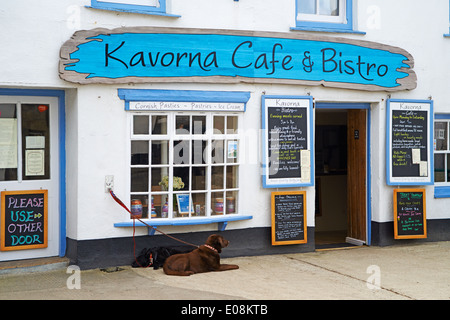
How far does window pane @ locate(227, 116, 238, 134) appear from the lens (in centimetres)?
938

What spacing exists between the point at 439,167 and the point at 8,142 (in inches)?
291

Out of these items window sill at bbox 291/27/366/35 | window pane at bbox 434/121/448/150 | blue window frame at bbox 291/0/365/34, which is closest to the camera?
window sill at bbox 291/27/366/35

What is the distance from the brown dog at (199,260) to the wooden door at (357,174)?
3550 mm

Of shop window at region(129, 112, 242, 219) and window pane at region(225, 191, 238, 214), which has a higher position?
shop window at region(129, 112, 242, 219)

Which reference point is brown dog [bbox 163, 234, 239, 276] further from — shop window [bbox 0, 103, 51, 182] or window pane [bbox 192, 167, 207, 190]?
shop window [bbox 0, 103, 51, 182]

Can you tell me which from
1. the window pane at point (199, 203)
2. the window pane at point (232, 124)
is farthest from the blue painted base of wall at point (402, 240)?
the window pane at point (199, 203)

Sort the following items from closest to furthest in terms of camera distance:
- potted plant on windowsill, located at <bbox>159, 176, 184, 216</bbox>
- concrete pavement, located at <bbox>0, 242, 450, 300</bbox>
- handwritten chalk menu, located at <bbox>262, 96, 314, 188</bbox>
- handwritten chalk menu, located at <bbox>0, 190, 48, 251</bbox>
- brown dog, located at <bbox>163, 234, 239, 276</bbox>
Result: concrete pavement, located at <bbox>0, 242, 450, 300</bbox> → brown dog, located at <bbox>163, 234, 239, 276</bbox> → handwritten chalk menu, located at <bbox>0, 190, 48, 251</bbox> → potted plant on windowsill, located at <bbox>159, 176, 184, 216</bbox> → handwritten chalk menu, located at <bbox>262, 96, 314, 188</bbox>

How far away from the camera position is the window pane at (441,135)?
1113 centimetres

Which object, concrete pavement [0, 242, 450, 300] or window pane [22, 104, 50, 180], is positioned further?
window pane [22, 104, 50, 180]

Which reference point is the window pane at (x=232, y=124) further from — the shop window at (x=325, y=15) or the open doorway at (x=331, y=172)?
the open doorway at (x=331, y=172)

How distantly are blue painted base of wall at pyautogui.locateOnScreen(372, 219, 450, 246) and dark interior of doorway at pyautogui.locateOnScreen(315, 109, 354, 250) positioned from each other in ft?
6.56

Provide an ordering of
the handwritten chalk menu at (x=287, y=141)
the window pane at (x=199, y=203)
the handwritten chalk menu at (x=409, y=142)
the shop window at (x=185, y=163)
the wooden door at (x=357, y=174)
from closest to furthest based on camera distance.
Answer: the shop window at (x=185, y=163) → the window pane at (x=199, y=203) → the handwritten chalk menu at (x=287, y=141) → the handwritten chalk menu at (x=409, y=142) → the wooden door at (x=357, y=174)

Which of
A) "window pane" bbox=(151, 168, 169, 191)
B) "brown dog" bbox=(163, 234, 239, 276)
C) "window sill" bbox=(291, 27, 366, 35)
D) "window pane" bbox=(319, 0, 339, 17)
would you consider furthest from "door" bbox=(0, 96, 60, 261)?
"window pane" bbox=(319, 0, 339, 17)

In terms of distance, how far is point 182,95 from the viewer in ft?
29.3
